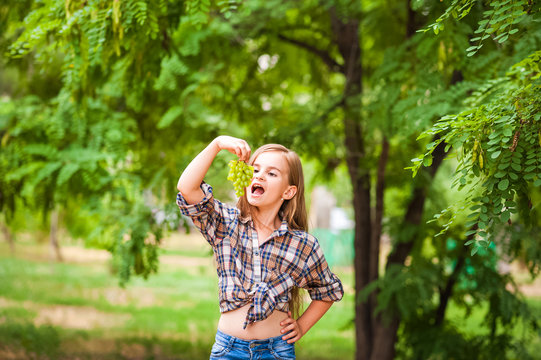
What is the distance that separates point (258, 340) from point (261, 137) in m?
2.85

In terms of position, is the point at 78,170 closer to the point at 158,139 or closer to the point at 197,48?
the point at 158,139

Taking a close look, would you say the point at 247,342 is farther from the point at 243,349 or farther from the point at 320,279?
the point at 320,279

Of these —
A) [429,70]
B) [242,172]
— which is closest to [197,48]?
[429,70]

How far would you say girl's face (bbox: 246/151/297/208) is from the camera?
7.96ft

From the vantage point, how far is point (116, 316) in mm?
9562

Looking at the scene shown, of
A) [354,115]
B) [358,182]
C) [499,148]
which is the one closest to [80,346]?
[358,182]

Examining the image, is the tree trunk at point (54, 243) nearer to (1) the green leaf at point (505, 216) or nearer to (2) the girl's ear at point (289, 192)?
(2) the girl's ear at point (289, 192)

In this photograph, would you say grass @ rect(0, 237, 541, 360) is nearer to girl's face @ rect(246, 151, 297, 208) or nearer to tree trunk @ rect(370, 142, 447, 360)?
tree trunk @ rect(370, 142, 447, 360)

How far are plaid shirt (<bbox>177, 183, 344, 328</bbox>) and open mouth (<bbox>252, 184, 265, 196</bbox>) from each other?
114 mm

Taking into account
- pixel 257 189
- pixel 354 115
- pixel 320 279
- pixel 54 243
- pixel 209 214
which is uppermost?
pixel 354 115

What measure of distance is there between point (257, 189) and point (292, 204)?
19 cm

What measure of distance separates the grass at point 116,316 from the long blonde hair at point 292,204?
1.69 meters

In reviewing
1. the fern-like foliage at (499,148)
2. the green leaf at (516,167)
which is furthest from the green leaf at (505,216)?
the green leaf at (516,167)

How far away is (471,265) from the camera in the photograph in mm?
5805
